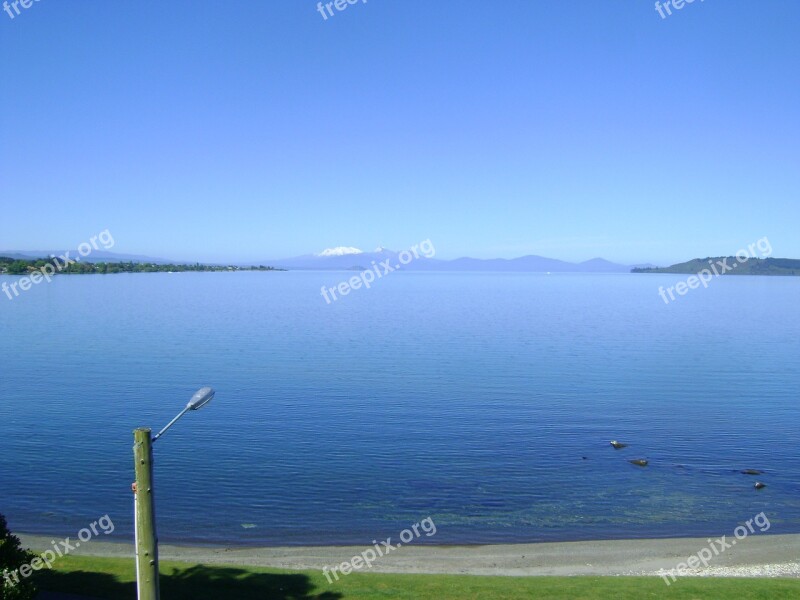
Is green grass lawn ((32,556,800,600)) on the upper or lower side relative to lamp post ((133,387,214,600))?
lower

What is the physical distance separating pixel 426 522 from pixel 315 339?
2041 inches

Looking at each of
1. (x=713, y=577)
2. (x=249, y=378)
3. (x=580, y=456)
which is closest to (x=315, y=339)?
(x=249, y=378)

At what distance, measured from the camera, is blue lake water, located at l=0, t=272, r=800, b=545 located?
89.4 feet

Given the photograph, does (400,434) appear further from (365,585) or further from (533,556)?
(365,585)

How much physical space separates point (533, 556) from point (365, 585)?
6888mm

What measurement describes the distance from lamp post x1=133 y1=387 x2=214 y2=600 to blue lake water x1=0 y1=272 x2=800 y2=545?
15.7m

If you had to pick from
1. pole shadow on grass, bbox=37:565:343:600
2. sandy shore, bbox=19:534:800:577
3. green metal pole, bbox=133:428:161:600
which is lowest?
sandy shore, bbox=19:534:800:577

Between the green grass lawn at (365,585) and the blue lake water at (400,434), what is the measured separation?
526cm

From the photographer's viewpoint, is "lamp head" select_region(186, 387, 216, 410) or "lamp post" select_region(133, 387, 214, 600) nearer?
"lamp post" select_region(133, 387, 214, 600)

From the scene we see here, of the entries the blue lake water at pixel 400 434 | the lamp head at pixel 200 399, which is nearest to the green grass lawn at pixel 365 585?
the blue lake water at pixel 400 434

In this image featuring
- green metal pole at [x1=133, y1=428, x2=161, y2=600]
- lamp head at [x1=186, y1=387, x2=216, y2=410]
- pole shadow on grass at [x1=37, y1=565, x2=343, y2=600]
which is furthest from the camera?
pole shadow on grass at [x1=37, y1=565, x2=343, y2=600]

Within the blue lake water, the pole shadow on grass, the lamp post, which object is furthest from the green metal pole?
the blue lake water

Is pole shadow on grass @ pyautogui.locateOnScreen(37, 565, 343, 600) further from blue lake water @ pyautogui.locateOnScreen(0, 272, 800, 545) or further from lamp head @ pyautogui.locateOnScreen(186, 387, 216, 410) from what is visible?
lamp head @ pyautogui.locateOnScreen(186, 387, 216, 410)

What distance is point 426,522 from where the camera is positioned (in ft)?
86.7
